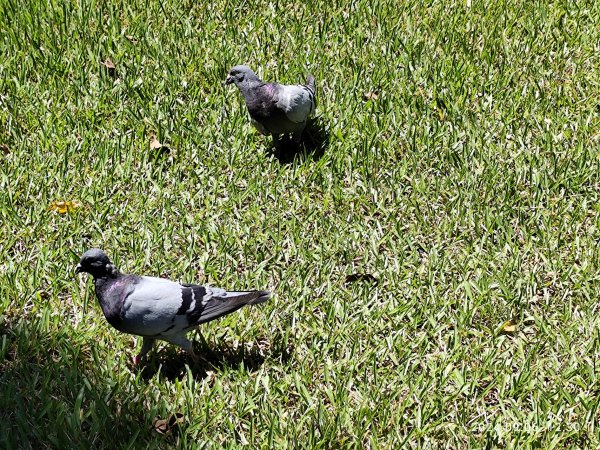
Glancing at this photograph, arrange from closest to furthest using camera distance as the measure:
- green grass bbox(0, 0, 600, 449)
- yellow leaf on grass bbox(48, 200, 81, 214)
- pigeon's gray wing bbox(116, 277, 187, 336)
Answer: pigeon's gray wing bbox(116, 277, 187, 336), green grass bbox(0, 0, 600, 449), yellow leaf on grass bbox(48, 200, 81, 214)

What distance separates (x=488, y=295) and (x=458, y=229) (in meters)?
0.57

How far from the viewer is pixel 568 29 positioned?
662cm

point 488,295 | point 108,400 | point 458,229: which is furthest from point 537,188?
point 108,400

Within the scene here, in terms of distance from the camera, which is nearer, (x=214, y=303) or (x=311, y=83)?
(x=214, y=303)

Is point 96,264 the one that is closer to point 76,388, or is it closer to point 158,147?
point 76,388

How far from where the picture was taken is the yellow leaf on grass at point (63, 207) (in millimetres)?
5027

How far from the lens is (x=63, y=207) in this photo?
505 cm

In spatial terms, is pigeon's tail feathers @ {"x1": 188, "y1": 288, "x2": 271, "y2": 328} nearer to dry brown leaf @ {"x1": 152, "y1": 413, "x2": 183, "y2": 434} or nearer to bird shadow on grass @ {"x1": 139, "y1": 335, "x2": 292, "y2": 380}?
bird shadow on grass @ {"x1": 139, "y1": 335, "x2": 292, "y2": 380}

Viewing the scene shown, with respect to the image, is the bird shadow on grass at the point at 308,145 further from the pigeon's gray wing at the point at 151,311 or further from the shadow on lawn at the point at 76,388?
the pigeon's gray wing at the point at 151,311

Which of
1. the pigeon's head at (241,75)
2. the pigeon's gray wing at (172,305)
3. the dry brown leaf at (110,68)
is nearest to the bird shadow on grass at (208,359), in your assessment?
the pigeon's gray wing at (172,305)

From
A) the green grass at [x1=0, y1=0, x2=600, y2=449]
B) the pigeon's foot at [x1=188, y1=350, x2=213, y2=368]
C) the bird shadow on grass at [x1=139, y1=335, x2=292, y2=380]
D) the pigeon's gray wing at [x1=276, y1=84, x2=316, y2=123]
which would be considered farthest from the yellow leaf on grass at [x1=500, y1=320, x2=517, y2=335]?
the pigeon's gray wing at [x1=276, y1=84, x2=316, y2=123]

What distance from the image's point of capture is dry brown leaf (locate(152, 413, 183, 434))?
380 cm

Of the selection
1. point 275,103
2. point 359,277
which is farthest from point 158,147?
point 359,277

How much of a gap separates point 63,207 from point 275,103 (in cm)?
142
